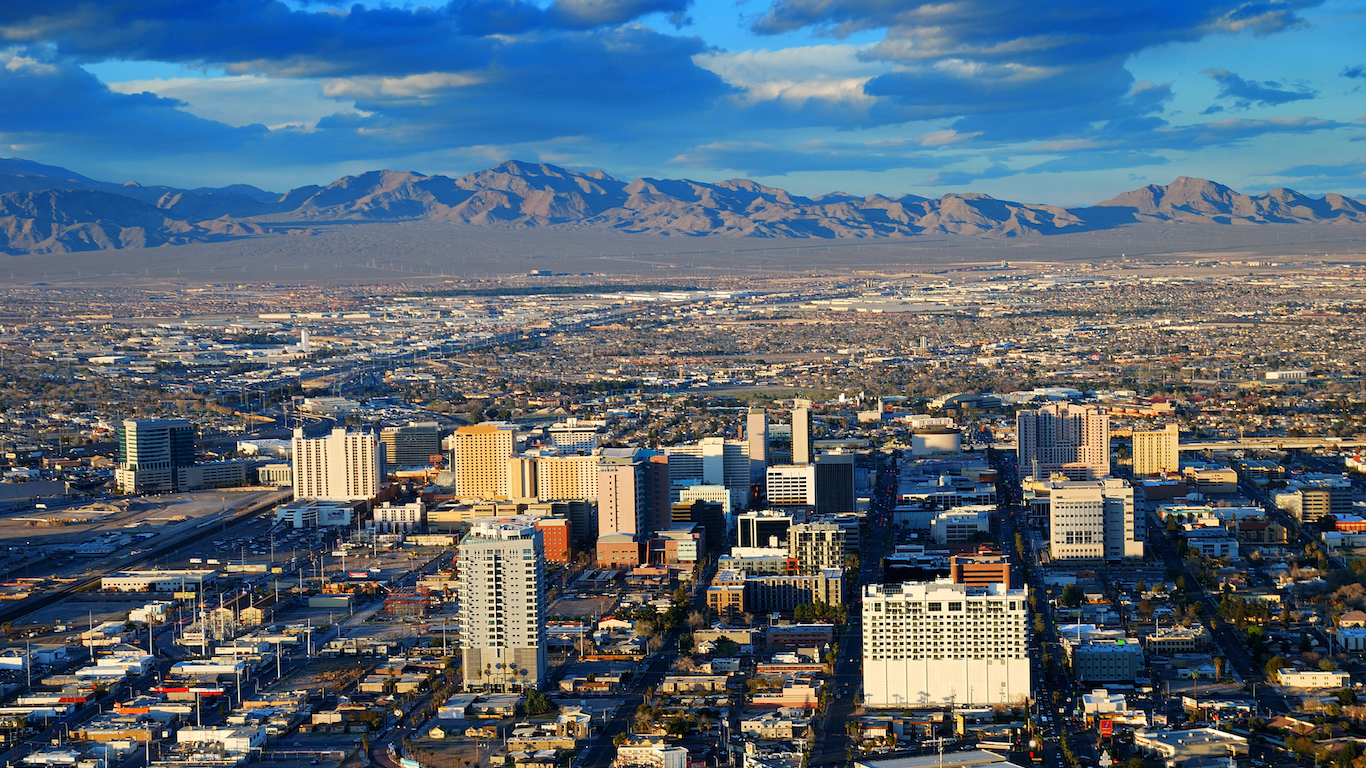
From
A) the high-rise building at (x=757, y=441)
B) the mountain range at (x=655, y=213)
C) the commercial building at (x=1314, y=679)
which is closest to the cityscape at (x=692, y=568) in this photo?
the commercial building at (x=1314, y=679)

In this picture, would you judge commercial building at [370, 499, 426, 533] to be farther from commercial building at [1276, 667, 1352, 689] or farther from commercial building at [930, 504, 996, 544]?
commercial building at [1276, 667, 1352, 689]

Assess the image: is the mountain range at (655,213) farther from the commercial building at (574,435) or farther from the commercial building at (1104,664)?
the commercial building at (1104,664)

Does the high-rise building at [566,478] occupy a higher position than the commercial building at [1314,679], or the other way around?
the high-rise building at [566,478]

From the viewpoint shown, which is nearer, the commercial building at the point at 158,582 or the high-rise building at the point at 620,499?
the commercial building at the point at 158,582

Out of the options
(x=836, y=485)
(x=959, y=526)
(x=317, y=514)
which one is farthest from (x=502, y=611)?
(x=317, y=514)

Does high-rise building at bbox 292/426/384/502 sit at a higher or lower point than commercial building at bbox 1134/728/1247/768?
higher

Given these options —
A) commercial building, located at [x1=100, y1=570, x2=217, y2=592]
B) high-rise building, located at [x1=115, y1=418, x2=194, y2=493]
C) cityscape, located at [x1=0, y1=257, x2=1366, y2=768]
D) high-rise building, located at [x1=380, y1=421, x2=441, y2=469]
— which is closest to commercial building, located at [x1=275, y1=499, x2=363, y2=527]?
cityscape, located at [x1=0, y1=257, x2=1366, y2=768]

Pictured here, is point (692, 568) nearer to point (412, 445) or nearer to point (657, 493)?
point (657, 493)
